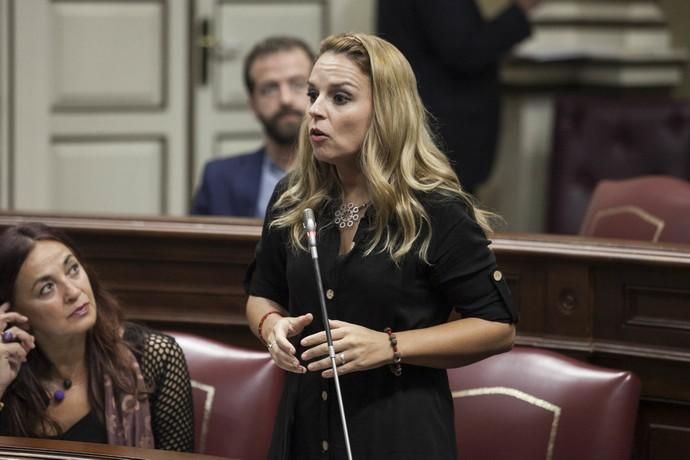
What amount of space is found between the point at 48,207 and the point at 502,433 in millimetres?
2978

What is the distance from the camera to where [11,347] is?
208 cm

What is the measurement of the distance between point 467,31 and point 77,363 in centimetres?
235

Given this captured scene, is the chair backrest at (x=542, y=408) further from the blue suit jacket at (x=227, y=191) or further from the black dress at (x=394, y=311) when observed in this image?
the blue suit jacket at (x=227, y=191)

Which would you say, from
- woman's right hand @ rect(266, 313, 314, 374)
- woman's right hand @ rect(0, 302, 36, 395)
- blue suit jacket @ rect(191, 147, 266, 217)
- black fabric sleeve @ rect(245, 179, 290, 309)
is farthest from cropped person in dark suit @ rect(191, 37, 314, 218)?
woman's right hand @ rect(266, 313, 314, 374)

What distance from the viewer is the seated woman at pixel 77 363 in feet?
7.09

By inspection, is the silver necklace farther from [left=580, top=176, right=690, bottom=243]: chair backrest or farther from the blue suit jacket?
the blue suit jacket

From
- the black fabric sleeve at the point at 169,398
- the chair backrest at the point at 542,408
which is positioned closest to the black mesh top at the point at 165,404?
the black fabric sleeve at the point at 169,398

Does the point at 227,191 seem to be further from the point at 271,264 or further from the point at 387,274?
the point at 387,274

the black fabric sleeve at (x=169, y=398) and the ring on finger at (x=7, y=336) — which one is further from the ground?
the ring on finger at (x=7, y=336)

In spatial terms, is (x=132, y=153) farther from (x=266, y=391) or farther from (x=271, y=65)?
(x=266, y=391)

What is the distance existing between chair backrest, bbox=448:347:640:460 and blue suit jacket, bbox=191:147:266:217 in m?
1.35

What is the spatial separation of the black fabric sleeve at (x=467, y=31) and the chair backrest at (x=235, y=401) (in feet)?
7.14

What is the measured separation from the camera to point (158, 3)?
479cm

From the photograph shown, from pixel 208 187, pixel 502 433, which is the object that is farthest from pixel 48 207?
pixel 502 433
